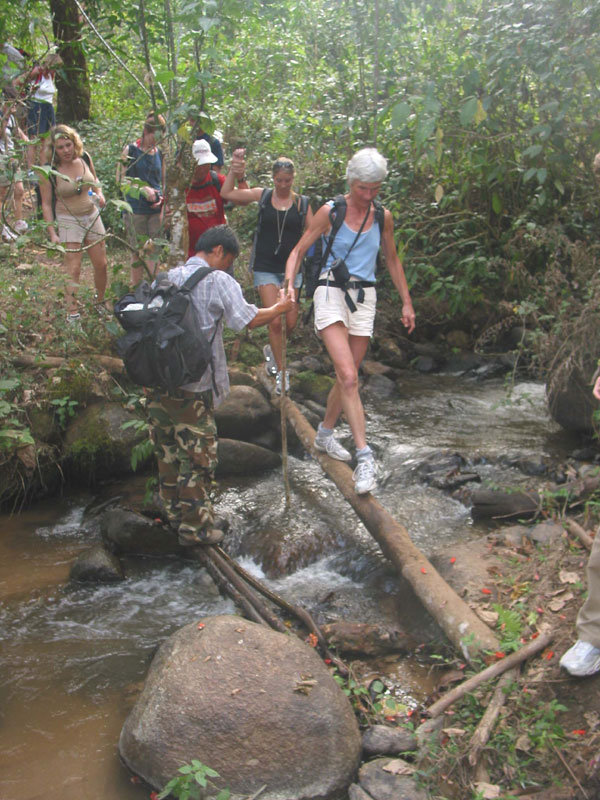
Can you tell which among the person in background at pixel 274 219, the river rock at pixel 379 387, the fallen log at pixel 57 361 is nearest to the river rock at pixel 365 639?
the person in background at pixel 274 219

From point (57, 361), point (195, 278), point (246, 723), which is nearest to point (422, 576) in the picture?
point (246, 723)

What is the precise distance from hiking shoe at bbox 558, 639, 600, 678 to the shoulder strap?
10.0 feet

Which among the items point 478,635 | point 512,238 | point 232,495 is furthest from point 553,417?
point 478,635

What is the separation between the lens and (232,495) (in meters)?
7.13

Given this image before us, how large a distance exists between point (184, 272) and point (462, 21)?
19.9 ft

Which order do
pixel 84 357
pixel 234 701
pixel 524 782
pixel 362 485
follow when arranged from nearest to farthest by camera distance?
pixel 524 782, pixel 234 701, pixel 362 485, pixel 84 357

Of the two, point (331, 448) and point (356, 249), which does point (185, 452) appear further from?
point (356, 249)

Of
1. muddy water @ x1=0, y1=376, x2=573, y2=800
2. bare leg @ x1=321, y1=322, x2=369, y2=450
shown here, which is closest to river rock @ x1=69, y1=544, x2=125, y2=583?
muddy water @ x1=0, y1=376, x2=573, y2=800

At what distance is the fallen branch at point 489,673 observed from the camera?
12.3ft

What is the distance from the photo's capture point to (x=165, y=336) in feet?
15.6

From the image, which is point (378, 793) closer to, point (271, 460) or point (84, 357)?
point (271, 460)

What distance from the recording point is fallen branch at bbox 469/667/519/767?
3.47m

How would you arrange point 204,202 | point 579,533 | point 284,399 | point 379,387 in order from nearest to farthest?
point 579,533 < point 284,399 < point 204,202 < point 379,387

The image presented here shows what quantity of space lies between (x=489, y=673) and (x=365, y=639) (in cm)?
104
